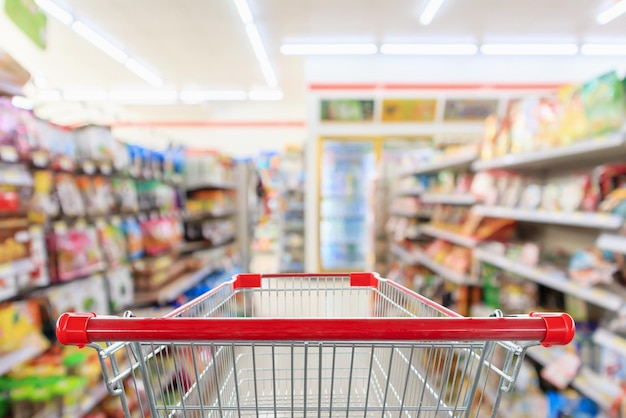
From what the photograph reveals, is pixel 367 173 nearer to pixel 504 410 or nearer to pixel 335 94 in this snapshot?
pixel 335 94

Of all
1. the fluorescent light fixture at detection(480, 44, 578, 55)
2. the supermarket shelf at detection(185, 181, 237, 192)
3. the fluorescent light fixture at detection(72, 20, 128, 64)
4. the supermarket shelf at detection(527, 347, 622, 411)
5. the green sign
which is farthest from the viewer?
the fluorescent light fixture at detection(480, 44, 578, 55)

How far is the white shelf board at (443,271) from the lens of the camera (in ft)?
9.08

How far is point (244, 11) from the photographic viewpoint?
168 inches

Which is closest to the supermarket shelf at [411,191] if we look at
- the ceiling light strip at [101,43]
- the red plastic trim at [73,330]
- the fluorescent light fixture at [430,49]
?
the fluorescent light fixture at [430,49]

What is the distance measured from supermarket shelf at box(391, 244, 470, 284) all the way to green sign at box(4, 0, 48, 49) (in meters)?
2.91

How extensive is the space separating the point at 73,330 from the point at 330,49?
18.6 feet

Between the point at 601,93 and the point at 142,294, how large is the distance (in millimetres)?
3038

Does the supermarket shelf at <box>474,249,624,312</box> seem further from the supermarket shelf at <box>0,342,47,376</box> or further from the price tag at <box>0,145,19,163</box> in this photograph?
the price tag at <box>0,145,19,163</box>

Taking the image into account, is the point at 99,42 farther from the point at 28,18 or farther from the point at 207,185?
the point at 28,18

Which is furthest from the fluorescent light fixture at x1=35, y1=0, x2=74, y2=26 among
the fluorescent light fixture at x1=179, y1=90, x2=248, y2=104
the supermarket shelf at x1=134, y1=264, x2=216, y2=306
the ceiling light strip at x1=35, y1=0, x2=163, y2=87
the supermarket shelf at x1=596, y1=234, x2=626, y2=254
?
the supermarket shelf at x1=596, y1=234, x2=626, y2=254

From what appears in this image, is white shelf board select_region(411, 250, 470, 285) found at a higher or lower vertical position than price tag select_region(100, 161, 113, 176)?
lower

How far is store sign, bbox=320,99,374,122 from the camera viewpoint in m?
5.79

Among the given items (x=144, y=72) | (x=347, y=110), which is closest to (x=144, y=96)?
(x=144, y=72)

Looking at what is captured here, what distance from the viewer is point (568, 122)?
5.83 ft
